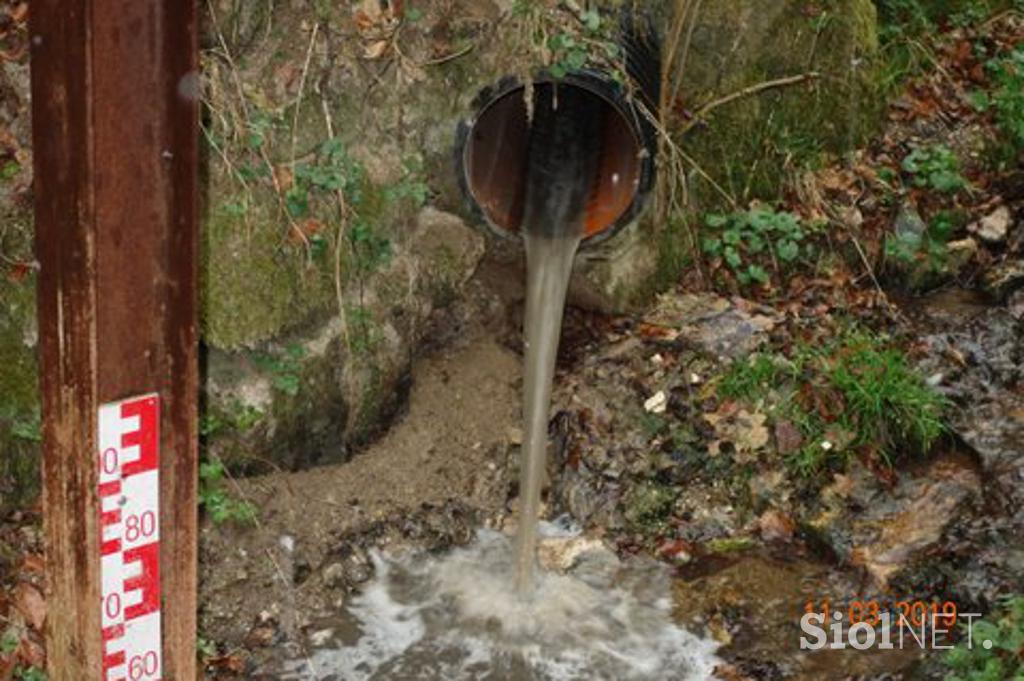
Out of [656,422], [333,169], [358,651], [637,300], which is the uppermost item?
[333,169]

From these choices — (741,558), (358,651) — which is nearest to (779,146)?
(741,558)

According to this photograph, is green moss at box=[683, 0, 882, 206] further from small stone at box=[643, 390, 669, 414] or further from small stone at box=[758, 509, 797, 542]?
small stone at box=[758, 509, 797, 542]

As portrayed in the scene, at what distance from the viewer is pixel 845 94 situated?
730 centimetres

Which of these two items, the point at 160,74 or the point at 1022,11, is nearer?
the point at 160,74

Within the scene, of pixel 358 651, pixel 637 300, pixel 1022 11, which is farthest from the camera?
pixel 1022 11

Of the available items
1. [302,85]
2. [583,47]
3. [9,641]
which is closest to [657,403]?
[583,47]

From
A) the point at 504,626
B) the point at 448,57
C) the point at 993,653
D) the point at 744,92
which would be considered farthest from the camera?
the point at 744,92

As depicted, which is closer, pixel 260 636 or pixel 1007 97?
pixel 260 636

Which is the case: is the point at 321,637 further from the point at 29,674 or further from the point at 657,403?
the point at 657,403

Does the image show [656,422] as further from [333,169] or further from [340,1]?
[340,1]

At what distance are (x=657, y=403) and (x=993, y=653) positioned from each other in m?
2.09

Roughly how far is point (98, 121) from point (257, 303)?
280cm

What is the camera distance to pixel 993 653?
4.92 meters

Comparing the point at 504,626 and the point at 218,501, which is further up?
the point at 218,501
